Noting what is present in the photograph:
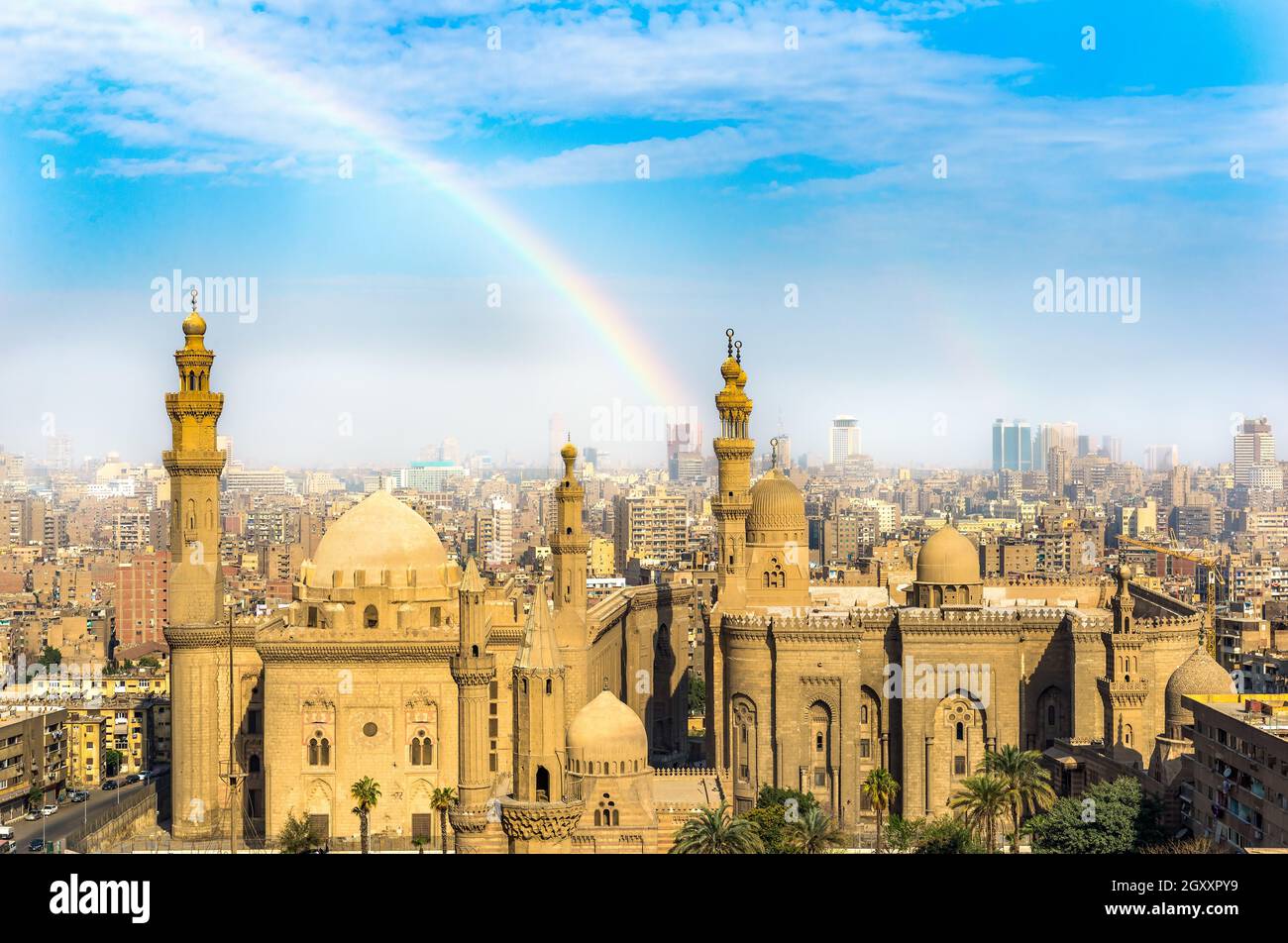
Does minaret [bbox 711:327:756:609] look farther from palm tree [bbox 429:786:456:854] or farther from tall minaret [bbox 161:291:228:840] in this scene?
tall minaret [bbox 161:291:228:840]

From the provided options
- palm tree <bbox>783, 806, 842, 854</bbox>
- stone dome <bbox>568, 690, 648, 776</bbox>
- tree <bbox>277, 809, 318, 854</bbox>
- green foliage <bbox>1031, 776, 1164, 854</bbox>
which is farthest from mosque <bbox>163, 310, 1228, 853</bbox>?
stone dome <bbox>568, 690, 648, 776</bbox>

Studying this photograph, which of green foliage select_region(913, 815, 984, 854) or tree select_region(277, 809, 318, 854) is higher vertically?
green foliage select_region(913, 815, 984, 854)

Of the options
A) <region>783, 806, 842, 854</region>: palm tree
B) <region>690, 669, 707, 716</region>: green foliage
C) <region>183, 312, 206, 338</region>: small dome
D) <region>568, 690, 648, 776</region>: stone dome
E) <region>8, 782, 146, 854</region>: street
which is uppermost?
<region>183, 312, 206, 338</region>: small dome

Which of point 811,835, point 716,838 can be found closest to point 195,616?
point 716,838

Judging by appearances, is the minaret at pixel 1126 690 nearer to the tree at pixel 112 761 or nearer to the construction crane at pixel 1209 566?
the construction crane at pixel 1209 566
